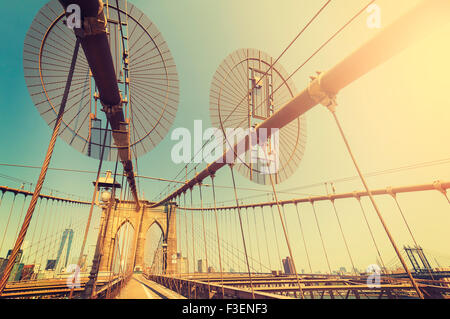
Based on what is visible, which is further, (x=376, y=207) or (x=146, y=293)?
(x=146, y=293)

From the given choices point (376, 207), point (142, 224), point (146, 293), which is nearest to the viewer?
point (376, 207)

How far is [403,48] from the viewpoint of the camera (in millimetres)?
3354

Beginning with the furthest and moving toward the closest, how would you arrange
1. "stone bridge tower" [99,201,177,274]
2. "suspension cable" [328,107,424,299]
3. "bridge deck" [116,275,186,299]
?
"stone bridge tower" [99,201,177,274] < "bridge deck" [116,275,186,299] < "suspension cable" [328,107,424,299]

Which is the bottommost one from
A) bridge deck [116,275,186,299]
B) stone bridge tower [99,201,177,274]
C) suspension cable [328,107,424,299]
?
bridge deck [116,275,186,299]

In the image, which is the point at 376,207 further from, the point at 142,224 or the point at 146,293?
the point at 142,224

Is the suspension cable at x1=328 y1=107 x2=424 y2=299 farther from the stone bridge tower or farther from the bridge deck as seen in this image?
the stone bridge tower

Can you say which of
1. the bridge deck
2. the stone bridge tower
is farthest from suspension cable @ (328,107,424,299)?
the stone bridge tower

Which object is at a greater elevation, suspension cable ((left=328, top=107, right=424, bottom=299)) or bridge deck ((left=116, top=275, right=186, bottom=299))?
suspension cable ((left=328, top=107, right=424, bottom=299))

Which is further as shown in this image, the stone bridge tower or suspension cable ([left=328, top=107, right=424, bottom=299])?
the stone bridge tower

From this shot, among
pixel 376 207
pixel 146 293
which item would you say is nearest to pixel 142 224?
pixel 146 293

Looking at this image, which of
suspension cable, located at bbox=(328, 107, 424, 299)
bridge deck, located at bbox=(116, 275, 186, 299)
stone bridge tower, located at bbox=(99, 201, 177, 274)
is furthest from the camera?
stone bridge tower, located at bbox=(99, 201, 177, 274)
